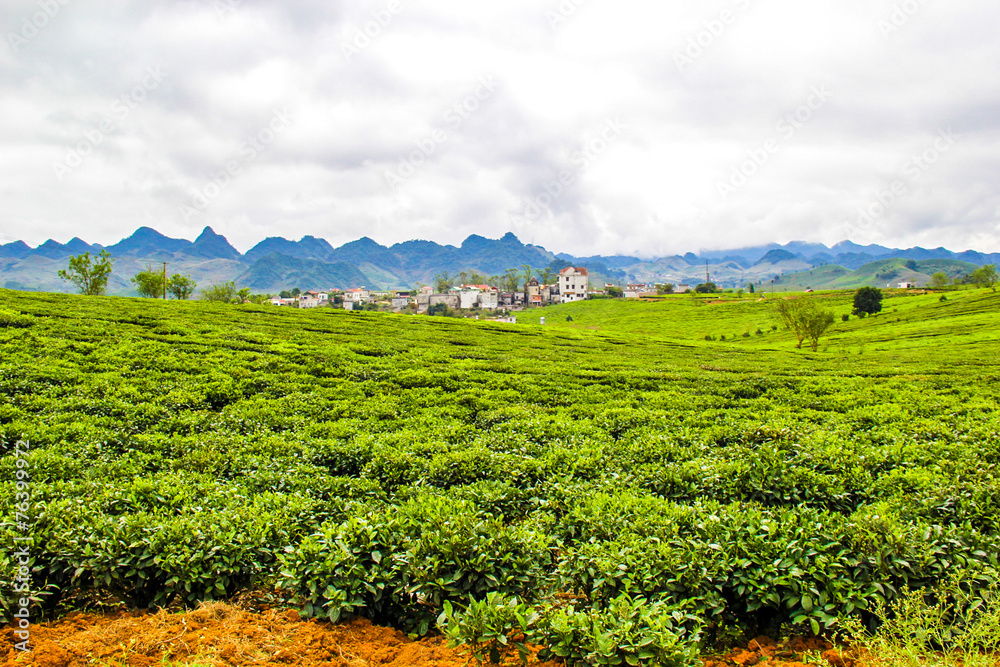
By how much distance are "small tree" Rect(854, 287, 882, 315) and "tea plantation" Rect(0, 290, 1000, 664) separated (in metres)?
86.8

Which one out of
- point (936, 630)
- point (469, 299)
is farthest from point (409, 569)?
point (469, 299)

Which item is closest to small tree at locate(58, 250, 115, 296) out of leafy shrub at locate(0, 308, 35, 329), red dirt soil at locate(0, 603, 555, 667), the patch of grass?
leafy shrub at locate(0, 308, 35, 329)

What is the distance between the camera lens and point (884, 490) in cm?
743

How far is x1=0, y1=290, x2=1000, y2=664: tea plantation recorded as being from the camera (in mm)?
5016

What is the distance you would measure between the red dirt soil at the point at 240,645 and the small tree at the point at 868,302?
10477 cm

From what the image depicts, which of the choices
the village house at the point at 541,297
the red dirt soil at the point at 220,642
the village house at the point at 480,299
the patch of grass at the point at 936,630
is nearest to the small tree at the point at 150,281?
the red dirt soil at the point at 220,642

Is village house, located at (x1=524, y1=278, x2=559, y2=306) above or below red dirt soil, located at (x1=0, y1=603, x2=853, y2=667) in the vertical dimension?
above

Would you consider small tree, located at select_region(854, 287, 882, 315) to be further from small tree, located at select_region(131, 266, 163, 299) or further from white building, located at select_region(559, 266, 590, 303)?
small tree, located at select_region(131, 266, 163, 299)

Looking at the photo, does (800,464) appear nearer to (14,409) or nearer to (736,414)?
(736,414)

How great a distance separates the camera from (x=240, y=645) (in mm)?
4641

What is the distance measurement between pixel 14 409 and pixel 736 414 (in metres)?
17.1

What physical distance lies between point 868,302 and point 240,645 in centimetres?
10854

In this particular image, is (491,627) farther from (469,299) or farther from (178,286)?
(469,299)

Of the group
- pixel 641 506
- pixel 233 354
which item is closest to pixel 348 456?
pixel 641 506
